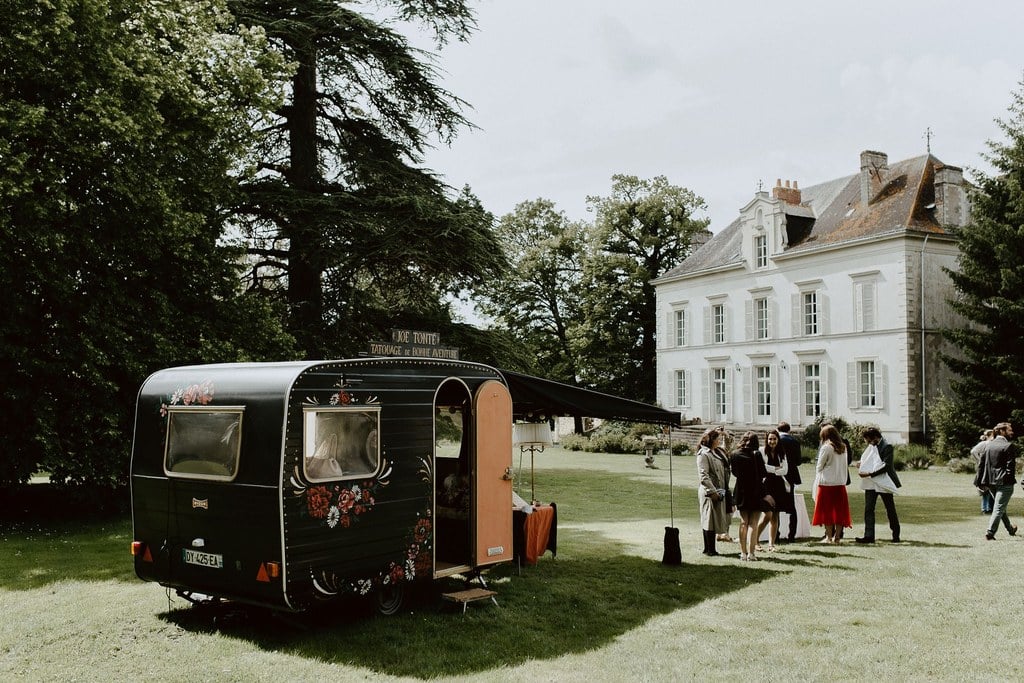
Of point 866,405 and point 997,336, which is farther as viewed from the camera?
point 866,405

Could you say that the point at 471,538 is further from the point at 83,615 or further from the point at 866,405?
the point at 866,405

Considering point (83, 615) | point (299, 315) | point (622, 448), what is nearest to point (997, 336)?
point (622, 448)

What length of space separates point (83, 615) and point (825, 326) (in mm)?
31299

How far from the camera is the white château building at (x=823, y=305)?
3234 centimetres

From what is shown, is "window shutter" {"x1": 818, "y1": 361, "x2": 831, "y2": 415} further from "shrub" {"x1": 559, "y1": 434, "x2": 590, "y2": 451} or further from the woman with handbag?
the woman with handbag

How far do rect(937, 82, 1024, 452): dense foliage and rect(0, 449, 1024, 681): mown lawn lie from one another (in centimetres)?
1609

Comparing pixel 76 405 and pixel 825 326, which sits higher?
pixel 825 326

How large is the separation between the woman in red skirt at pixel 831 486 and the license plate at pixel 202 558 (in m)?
8.68

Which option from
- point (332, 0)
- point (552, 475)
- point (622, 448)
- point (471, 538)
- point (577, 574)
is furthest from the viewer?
point (622, 448)

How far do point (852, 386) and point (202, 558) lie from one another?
3026 cm

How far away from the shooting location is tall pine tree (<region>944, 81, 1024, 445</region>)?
89.7ft

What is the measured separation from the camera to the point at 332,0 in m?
21.0

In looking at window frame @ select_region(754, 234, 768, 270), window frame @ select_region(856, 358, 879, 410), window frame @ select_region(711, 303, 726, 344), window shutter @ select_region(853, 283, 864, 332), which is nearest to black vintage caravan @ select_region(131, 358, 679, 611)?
window frame @ select_region(856, 358, 879, 410)

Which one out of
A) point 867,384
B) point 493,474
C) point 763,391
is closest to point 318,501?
point 493,474
